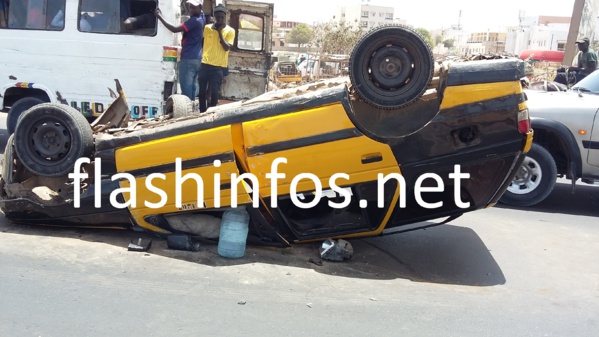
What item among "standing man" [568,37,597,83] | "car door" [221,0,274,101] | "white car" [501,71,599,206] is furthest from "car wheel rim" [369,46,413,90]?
"standing man" [568,37,597,83]

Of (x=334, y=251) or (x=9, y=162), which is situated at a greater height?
(x=9, y=162)

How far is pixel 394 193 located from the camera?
4387 mm

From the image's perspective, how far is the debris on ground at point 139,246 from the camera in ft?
15.4

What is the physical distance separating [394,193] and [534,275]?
1.39 m

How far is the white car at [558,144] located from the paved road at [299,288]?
1.28 m

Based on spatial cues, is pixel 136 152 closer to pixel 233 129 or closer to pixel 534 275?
pixel 233 129

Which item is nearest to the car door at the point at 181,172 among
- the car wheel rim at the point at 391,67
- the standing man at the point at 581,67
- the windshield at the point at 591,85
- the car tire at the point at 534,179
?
the car wheel rim at the point at 391,67

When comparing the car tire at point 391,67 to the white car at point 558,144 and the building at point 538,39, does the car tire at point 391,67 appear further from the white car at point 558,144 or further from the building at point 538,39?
the building at point 538,39

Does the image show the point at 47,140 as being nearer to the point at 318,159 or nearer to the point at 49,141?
the point at 49,141

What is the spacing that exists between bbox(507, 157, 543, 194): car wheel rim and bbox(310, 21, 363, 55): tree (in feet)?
96.3

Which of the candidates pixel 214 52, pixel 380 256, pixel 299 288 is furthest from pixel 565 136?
pixel 214 52

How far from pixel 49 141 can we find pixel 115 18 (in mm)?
3932

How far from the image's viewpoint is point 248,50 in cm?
1094

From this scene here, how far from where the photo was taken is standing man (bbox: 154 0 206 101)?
8305mm
